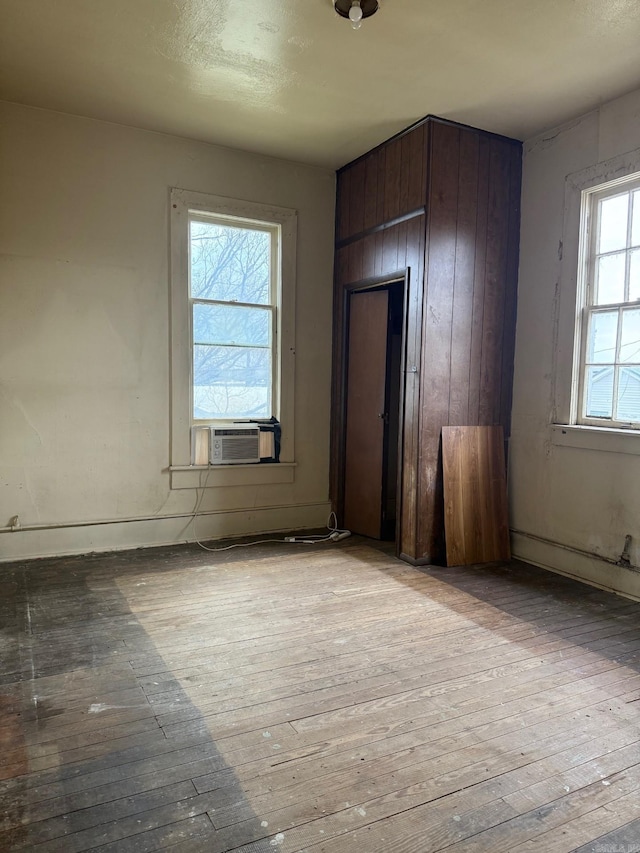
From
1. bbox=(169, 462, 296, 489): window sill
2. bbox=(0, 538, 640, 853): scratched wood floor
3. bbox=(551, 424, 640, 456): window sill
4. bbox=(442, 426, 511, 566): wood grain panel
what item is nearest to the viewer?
bbox=(0, 538, 640, 853): scratched wood floor

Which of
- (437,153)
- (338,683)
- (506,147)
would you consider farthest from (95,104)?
(338,683)

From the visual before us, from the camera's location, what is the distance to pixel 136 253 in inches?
163

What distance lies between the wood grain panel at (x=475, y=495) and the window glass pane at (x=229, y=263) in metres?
2.01

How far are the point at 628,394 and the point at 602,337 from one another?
1.42 ft

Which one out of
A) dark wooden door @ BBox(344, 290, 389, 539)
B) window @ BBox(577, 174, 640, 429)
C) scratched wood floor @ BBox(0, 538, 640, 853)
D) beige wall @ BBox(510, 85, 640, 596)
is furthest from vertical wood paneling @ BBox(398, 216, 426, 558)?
window @ BBox(577, 174, 640, 429)

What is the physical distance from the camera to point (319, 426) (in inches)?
195

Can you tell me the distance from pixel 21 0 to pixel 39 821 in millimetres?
3432

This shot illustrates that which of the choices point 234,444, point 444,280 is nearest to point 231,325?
point 234,444

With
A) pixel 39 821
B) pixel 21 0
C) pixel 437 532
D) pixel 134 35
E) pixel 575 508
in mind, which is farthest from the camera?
pixel 437 532

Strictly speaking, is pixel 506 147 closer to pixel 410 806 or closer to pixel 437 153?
pixel 437 153

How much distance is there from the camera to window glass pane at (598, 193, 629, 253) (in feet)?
11.6

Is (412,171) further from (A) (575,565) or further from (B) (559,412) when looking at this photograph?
(A) (575,565)

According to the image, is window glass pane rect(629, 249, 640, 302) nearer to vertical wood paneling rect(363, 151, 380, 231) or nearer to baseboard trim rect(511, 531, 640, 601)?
baseboard trim rect(511, 531, 640, 601)

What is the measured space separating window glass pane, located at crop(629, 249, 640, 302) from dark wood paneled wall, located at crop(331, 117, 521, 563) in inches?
34.2
